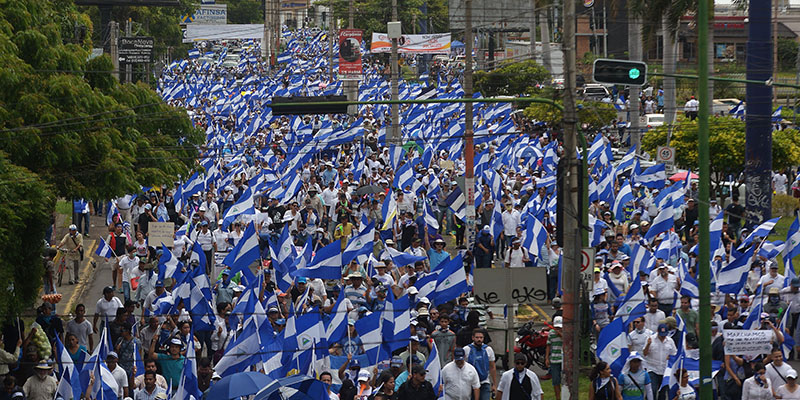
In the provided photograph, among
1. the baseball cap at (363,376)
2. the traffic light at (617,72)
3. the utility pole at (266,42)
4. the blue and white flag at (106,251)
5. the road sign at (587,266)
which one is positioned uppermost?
the utility pole at (266,42)

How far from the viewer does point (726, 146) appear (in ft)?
100

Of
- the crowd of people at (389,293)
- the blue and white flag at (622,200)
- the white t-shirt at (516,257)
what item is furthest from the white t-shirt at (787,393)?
the blue and white flag at (622,200)

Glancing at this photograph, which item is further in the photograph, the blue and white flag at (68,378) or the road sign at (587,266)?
the road sign at (587,266)

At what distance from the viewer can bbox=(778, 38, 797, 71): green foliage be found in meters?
68.8

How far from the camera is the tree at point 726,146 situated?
100ft

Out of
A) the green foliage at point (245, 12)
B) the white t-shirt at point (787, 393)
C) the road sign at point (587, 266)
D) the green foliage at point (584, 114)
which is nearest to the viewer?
the white t-shirt at point (787, 393)

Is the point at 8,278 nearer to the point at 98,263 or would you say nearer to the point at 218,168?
the point at 98,263

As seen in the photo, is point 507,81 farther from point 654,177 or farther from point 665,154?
point 654,177

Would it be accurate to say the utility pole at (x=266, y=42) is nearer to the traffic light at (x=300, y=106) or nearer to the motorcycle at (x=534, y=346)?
the traffic light at (x=300, y=106)

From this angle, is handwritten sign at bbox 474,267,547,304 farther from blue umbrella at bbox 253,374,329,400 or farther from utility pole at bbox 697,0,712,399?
blue umbrella at bbox 253,374,329,400

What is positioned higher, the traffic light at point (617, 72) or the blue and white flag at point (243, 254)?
the traffic light at point (617, 72)

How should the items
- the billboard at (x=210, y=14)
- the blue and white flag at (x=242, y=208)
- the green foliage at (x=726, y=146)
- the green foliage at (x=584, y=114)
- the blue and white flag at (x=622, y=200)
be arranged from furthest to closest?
the billboard at (x=210, y=14) < the green foliage at (x=584, y=114) < the green foliage at (x=726, y=146) < the blue and white flag at (x=622, y=200) < the blue and white flag at (x=242, y=208)

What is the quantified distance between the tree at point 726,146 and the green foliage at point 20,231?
18078 mm

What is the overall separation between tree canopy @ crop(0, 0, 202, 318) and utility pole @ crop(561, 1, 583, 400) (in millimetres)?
6385
